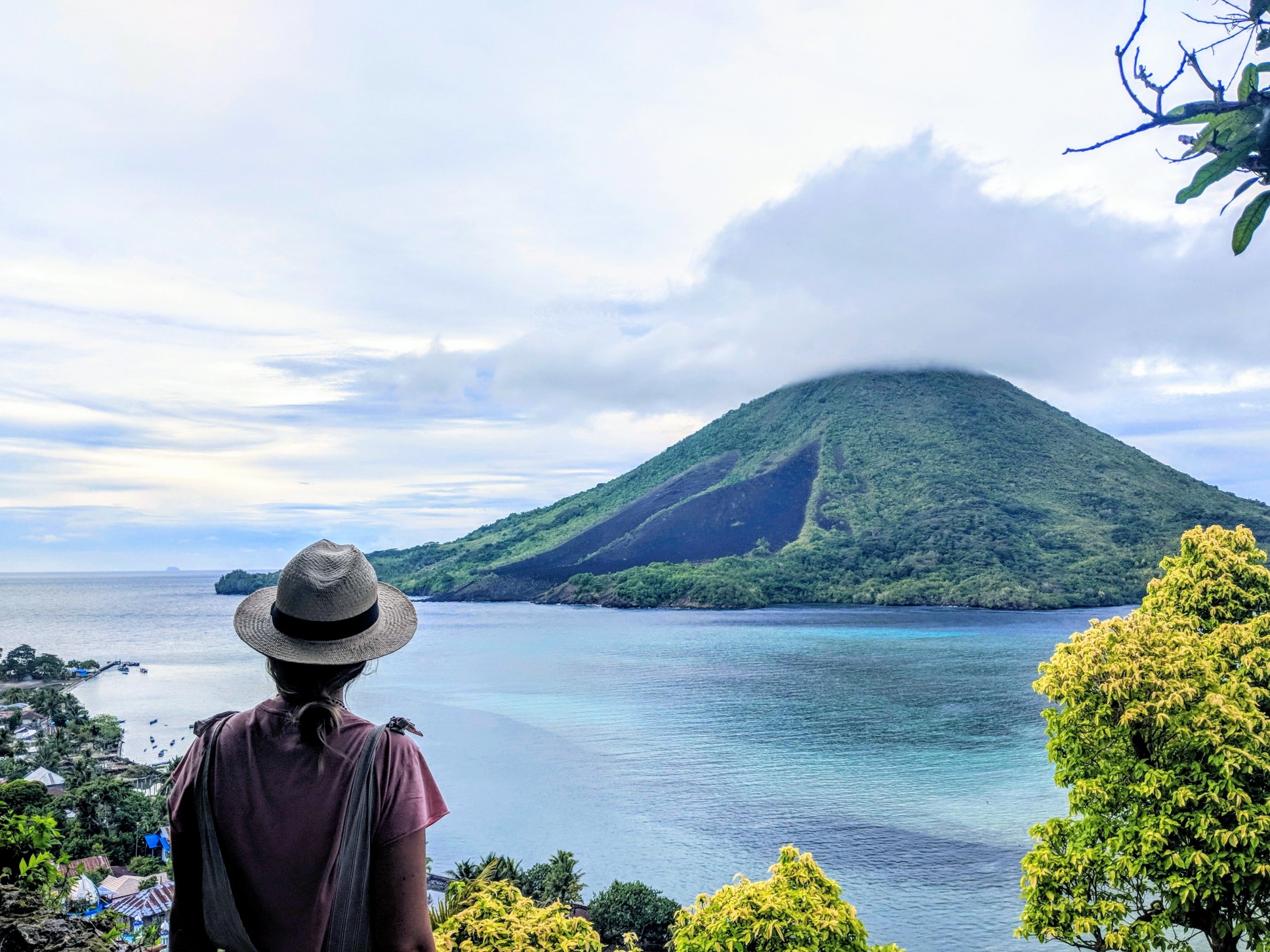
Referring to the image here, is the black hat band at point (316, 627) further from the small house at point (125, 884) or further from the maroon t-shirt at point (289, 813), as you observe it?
the small house at point (125, 884)

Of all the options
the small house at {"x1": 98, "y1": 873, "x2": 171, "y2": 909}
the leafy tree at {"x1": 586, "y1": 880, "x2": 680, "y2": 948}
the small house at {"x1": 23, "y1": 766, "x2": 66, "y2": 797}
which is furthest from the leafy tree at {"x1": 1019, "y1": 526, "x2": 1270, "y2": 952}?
the small house at {"x1": 23, "y1": 766, "x2": 66, "y2": 797}

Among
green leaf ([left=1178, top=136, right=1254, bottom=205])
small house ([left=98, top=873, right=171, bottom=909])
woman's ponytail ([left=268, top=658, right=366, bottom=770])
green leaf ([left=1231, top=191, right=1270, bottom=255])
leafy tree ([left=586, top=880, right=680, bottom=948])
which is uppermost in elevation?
green leaf ([left=1178, top=136, right=1254, bottom=205])

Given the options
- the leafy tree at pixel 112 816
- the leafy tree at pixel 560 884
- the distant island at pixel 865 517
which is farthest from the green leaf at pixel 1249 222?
the distant island at pixel 865 517

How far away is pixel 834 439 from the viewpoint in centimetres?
10538

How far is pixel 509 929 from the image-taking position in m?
4.79

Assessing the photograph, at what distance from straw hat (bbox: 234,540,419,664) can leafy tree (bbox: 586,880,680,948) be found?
11390 millimetres

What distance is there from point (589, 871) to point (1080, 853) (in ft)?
38.7

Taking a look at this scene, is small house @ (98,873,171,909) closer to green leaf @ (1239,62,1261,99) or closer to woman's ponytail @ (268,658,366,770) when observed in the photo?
woman's ponytail @ (268,658,366,770)

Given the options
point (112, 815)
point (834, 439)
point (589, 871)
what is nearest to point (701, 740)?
point (589, 871)

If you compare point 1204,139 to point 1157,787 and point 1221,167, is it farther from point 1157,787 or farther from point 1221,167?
point 1157,787

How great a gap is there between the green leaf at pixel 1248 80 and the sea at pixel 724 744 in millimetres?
1522

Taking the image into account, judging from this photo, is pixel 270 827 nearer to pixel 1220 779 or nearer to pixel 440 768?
pixel 1220 779

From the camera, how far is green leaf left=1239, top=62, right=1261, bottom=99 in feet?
3.74

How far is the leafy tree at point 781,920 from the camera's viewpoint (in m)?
5.08
